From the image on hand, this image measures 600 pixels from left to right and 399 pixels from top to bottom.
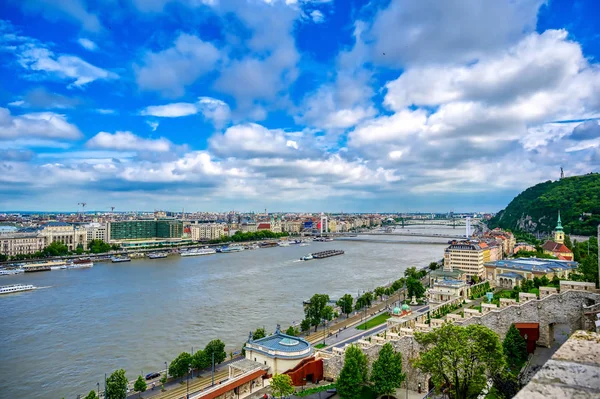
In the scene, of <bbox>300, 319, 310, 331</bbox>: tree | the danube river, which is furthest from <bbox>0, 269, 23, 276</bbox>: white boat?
<bbox>300, 319, 310, 331</bbox>: tree

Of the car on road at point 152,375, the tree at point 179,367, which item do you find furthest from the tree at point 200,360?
the car on road at point 152,375

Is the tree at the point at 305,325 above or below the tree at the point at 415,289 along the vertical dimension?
below

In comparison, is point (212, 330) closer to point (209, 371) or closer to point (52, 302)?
point (209, 371)

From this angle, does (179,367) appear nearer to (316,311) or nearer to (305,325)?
(305,325)

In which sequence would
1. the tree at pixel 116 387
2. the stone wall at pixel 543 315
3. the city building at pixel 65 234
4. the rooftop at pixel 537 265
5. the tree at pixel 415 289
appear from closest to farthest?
the tree at pixel 116 387
the stone wall at pixel 543 315
the rooftop at pixel 537 265
the tree at pixel 415 289
the city building at pixel 65 234

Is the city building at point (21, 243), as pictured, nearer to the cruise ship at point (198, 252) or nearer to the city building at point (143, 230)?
the city building at point (143, 230)

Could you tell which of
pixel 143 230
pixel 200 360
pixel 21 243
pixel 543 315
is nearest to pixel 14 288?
pixel 200 360
